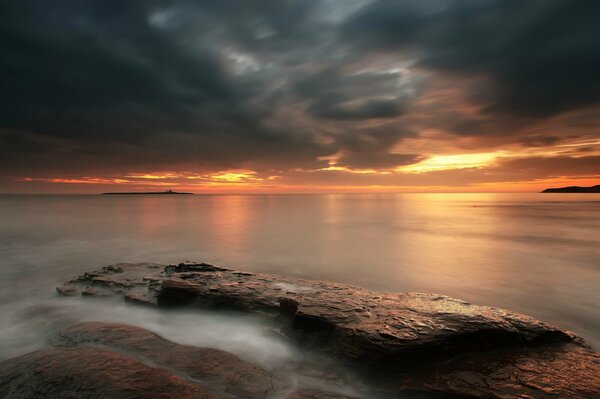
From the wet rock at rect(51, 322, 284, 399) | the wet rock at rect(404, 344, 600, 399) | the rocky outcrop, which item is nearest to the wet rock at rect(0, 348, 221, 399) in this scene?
the rocky outcrop

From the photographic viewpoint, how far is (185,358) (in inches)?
166

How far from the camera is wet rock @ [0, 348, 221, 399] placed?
3.08m

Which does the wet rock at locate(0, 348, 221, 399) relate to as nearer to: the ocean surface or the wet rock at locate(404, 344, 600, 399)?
the ocean surface

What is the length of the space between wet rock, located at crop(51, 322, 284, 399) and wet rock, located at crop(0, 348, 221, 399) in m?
0.46

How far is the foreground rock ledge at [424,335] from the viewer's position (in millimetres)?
3801

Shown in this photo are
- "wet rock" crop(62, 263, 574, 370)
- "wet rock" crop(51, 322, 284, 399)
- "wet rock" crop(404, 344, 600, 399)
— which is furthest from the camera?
"wet rock" crop(62, 263, 574, 370)

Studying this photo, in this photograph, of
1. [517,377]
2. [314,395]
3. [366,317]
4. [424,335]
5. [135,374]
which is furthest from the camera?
[366,317]

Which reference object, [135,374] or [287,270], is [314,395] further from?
[287,270]

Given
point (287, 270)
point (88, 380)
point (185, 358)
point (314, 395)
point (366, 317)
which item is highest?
point (88, 380)

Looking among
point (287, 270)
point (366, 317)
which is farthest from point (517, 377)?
point (287, 270)

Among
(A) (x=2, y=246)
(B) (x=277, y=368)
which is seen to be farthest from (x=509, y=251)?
(A) (x=2, y=246)

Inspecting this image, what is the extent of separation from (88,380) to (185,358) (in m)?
1.22

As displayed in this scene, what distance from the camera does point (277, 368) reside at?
4.48m

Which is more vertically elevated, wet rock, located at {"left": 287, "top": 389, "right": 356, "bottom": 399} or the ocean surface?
wet rock, located at {"left": 287, "top": 389, "right": 356, "bottom": 399}
